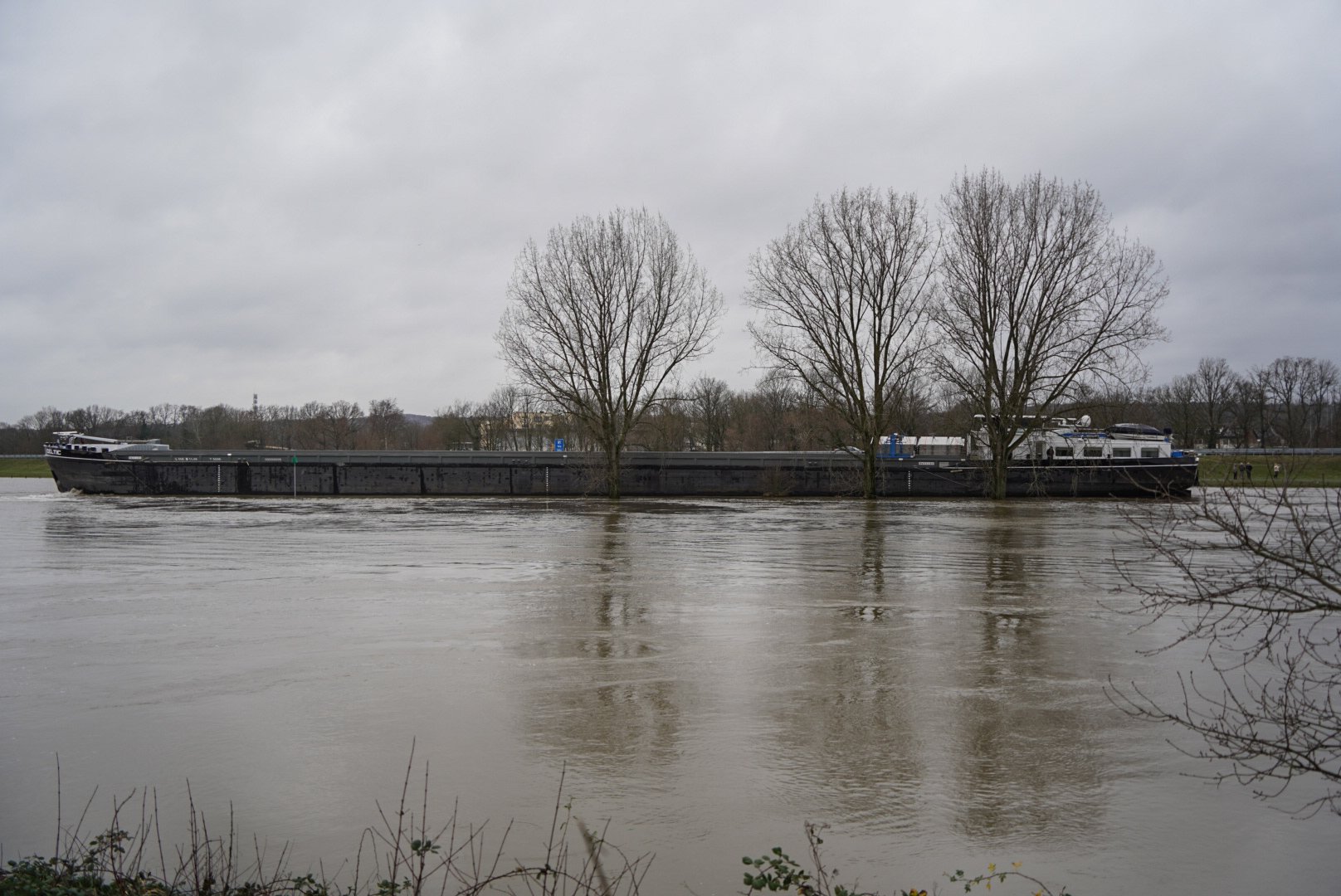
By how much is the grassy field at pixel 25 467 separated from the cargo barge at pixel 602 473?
48631 millimetres

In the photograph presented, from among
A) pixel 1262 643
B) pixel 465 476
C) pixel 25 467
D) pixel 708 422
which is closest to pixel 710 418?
pixel 708 422

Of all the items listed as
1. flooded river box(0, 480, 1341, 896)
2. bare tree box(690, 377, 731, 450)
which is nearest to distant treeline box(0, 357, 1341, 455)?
bare tree box(690, 377, 731, 450)

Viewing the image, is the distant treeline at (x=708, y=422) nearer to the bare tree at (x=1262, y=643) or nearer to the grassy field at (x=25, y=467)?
the grassy field at (x=25, y=467)

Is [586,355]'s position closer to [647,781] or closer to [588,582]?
[588,582]

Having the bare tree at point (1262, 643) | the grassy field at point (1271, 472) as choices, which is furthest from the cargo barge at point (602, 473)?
the grassy field at point (1271, 472)

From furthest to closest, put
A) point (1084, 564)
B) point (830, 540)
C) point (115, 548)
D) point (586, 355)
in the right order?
point (586, 355) < point (830, 540) < point (115, 548) < point (1084, 564)

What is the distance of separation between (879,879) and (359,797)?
10.8 feet

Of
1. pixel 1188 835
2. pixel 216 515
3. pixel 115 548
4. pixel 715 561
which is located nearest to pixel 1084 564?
pixel 715 561

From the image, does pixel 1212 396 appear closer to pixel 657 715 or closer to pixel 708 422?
pixel 708 422

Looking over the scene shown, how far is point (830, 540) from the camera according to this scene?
22688mm

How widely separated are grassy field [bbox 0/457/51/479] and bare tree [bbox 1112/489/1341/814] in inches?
3880

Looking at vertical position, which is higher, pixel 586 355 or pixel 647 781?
pixel 586 355

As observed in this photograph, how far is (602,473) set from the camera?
44406 mm

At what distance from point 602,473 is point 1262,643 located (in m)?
40.0
